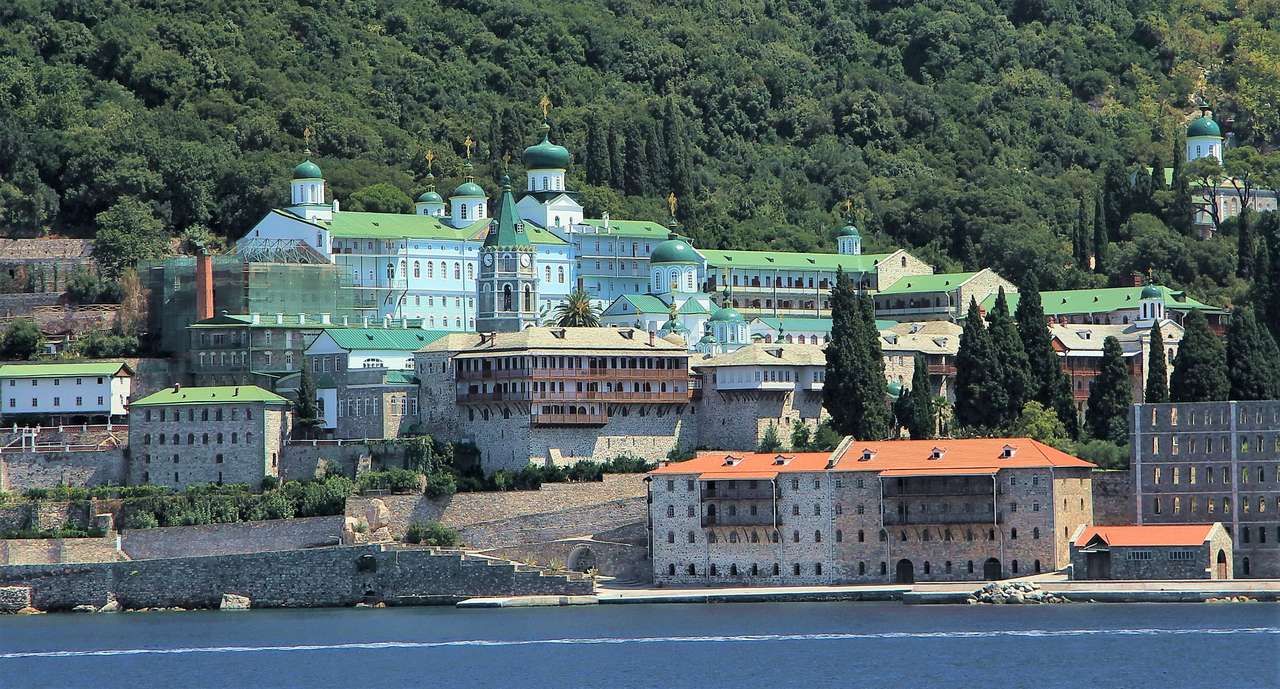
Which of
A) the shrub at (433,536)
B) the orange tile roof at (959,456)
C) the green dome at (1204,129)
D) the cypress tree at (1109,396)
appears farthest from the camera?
the green dome at (1204,129)

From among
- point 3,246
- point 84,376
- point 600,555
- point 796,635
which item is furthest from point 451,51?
point 796,635

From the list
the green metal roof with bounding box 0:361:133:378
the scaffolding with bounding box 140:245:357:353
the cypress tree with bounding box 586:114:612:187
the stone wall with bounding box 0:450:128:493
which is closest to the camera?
the stone wall with bounding box 0:450:128:493

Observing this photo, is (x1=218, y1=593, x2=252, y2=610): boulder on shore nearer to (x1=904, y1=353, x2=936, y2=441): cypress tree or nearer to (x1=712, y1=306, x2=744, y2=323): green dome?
(x1=904, y1=353, x2=936, y2=441): cypress tree

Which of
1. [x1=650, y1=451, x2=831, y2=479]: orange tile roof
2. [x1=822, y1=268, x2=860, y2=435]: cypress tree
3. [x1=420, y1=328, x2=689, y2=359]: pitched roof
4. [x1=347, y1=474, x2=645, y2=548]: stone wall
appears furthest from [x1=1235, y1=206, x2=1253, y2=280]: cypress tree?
[x1=347, y1=474, x2=645, y2=548]: stone wall

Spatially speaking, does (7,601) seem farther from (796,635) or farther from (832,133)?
(832,133)

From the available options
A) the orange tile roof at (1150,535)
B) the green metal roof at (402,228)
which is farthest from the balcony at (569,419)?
the green metal roof at (402,228)

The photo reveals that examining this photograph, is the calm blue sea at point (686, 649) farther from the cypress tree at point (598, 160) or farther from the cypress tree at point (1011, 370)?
the cypress tree at point (598, 160)
